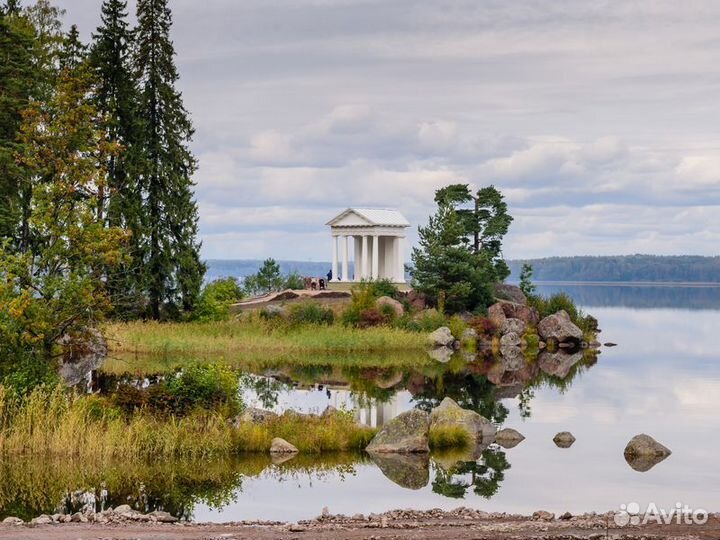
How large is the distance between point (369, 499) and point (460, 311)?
149ft

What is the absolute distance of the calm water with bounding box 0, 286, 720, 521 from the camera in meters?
19.2

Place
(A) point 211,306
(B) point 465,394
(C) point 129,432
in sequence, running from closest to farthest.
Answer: (C) point 129,432, (B) point 465,394, (A) point 211,306

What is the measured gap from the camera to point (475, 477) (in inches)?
859

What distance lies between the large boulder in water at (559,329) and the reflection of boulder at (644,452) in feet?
127

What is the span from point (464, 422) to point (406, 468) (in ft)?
13.1

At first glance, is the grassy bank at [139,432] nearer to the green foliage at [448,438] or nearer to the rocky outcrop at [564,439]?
the green foliage at [448,438]

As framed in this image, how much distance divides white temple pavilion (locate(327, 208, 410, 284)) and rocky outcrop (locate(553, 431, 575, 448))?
1833 inches

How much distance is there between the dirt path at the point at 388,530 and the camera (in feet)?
47.4

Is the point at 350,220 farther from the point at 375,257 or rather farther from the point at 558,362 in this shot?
the point at 558,362

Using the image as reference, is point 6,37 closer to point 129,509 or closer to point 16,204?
point 16,204

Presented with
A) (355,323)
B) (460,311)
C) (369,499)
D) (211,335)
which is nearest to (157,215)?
(211,335)

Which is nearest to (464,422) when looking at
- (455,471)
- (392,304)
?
(455,471)

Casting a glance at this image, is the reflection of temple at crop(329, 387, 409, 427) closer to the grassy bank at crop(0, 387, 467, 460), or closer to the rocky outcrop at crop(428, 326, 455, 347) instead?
the grassy bank at crop(0, 387, 467, 460)

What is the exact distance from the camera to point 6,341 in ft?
83.0
